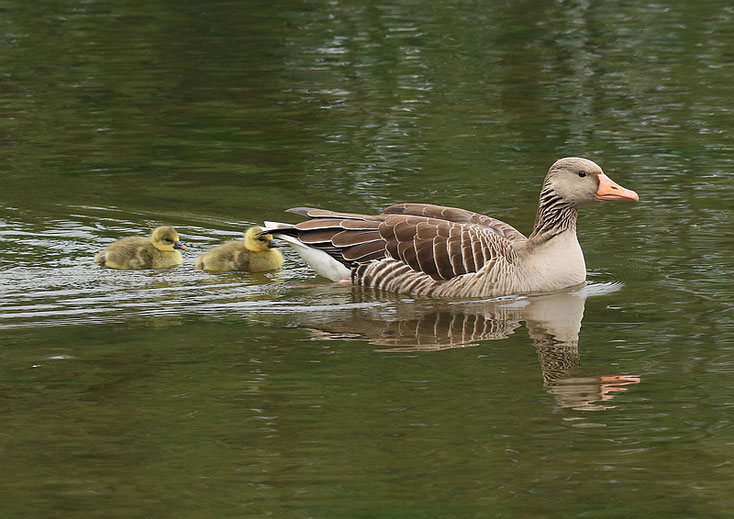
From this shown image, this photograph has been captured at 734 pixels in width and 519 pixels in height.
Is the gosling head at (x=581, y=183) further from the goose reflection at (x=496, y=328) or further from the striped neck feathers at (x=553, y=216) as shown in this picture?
the goose reflection at (x=496, y=328)

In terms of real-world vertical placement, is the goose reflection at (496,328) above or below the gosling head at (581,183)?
below

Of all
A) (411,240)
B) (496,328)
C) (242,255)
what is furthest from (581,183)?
(242,255)

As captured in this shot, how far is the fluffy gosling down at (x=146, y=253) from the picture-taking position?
1288cm

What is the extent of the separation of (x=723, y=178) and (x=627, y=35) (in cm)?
1085

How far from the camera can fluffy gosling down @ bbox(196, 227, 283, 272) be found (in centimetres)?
1295

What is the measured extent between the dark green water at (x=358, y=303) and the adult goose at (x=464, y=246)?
23 centimetres

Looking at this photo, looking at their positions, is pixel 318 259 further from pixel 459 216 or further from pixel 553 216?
pixel 553 216

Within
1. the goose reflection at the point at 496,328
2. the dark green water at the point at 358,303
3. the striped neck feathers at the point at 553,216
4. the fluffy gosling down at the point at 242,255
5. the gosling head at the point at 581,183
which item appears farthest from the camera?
the fluffy gosling down at the point at 242,255

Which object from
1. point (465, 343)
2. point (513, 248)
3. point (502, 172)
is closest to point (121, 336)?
point (465, 343)

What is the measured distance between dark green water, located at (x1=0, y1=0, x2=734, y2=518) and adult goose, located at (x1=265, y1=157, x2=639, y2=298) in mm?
229

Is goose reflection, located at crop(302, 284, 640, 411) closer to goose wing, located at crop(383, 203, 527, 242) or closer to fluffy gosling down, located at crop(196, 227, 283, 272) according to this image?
goose wing, located at crop(383, 203, 527, 242)

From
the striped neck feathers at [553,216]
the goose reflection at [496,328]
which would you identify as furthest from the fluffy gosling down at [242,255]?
the striped neck feathers at [553,216]

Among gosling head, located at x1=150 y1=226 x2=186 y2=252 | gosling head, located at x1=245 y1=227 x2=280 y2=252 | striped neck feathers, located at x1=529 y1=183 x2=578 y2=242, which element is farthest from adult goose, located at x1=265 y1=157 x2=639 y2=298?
gosling head, located at x1=150 y1=226 x2=186 y2=252

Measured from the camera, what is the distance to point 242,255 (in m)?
13.0
